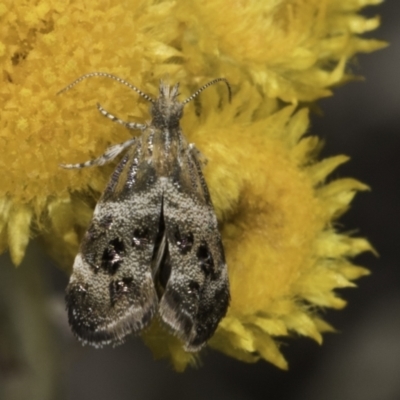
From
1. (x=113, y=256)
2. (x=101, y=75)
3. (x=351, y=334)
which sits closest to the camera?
(x=101, y=75)

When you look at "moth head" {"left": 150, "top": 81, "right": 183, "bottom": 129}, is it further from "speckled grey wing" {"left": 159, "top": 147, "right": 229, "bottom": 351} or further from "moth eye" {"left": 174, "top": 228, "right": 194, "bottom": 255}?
"moth eye" {"left": 174, "top": 228, "right": 194, "bottom": 255}

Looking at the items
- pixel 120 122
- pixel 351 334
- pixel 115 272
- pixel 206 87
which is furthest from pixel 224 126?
pixel 351 334

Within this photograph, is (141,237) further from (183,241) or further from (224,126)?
(224,126)

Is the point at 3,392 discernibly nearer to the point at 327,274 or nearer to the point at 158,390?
the point at 327,274

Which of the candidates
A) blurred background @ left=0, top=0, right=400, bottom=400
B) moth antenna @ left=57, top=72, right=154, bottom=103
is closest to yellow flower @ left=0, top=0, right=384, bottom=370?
moth antenna @ left=57, top=72, right=154, bottom=103

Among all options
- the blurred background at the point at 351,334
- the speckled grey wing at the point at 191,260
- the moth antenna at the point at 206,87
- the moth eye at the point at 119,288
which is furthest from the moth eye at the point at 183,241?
the blurred background at the point at 351,334

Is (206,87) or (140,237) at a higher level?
(206,87)

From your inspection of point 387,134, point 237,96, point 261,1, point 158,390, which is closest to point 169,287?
point 237,96
